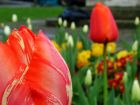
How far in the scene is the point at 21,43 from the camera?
1.15 meters

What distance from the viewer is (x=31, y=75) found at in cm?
110

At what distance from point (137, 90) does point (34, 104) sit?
140cm

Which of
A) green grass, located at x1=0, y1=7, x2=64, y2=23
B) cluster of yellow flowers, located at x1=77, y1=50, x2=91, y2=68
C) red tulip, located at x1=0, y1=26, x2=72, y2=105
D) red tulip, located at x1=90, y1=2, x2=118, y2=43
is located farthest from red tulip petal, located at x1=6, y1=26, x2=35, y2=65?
green grass, located at x1=0, y1=7, x2=64, y2=23

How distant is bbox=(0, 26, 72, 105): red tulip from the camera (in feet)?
3.60

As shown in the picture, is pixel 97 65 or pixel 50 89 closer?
pixel 50 89

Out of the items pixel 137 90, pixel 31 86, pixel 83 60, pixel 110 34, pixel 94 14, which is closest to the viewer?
pixel 31 86

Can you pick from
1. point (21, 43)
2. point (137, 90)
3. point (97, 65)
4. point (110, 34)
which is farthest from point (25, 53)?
point (97, 65)

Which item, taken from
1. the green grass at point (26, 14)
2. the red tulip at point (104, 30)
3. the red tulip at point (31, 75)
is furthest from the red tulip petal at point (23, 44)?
the green grass at point (26, 14)

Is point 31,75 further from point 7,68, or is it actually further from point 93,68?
point 93,68

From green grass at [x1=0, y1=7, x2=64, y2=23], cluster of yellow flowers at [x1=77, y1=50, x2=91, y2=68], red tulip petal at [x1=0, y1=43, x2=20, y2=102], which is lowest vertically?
green grass at [x1=0, y1=7, x2=64, y2=23]

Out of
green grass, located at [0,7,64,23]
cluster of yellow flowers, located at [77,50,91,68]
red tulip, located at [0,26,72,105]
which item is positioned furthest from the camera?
green grass, located at [0,7,64,23]

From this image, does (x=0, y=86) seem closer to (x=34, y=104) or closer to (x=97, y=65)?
(x=34, y=104)

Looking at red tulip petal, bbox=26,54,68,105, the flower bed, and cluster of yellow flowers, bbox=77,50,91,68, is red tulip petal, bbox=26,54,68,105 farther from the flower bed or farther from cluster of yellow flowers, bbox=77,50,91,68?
cluster of yellow flowers, bbox=77,50,91,68

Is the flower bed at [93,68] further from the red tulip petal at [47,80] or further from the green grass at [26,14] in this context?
the green grass at [26,14]
